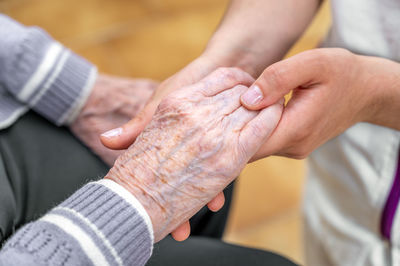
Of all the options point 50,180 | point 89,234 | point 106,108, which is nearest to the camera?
point 89,234

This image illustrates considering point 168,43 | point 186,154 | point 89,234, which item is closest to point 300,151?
point 186,154

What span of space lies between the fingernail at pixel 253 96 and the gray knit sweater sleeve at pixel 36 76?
341 mm

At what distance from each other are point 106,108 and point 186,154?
0.99 feet

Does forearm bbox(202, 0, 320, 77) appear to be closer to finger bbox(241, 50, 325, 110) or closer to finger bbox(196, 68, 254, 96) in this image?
finger bbox(196, 68, 254, 96)

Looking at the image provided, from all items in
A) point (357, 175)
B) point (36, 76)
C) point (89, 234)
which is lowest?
point (357, 175)

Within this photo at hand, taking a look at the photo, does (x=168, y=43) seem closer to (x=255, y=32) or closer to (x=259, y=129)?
(x=255, y=32)

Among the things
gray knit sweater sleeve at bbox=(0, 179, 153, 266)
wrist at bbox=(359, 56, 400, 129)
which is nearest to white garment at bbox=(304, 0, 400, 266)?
wrist at bbox=(359, 56, 400, 129)

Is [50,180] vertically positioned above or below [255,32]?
below

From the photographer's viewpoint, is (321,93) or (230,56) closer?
(321,93)

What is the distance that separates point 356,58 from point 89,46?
4.83 feet

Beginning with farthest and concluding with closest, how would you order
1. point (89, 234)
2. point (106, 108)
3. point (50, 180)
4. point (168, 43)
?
point (168, 43) < point (106, 108) < point (50, 180) < point (89, 234)

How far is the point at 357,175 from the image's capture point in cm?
82

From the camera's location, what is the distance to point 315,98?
23.6 inches

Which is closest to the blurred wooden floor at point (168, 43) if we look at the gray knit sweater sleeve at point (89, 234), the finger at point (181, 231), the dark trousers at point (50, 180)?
the dark trousers at point (50, 180)
